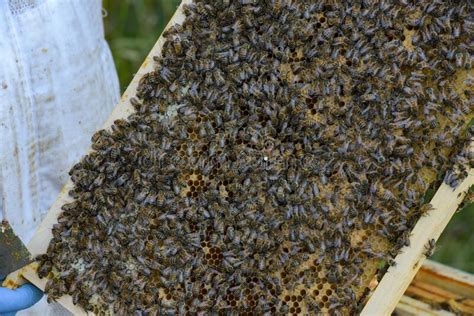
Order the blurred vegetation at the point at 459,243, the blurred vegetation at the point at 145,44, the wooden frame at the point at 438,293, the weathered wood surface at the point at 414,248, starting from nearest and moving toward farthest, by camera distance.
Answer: the weathered wood surface at the point at 414,248, the wooden frame at the point at 438,293, the blurred vegetation at the point at 459,243, the blurred vegetation at the point at 145,44

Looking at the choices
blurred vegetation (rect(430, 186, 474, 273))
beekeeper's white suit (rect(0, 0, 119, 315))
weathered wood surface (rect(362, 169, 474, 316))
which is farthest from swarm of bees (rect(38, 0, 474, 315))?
blurred vegetation (rect(430, 186, 474, 273))

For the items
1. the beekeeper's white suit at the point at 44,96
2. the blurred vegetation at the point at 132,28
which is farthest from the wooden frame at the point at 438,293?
the blurred vegetation at the point at 132,28

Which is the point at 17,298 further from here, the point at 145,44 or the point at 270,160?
the point at 145,44

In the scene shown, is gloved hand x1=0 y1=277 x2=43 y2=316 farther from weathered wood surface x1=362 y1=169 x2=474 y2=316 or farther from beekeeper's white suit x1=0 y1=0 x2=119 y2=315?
weathered wood surface x1=362 y1=169 x2=474 y2=316

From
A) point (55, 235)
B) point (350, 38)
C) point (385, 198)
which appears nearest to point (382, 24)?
point (350, 38)

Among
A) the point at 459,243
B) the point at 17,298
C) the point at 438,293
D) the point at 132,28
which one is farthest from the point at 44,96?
the point at 459,243

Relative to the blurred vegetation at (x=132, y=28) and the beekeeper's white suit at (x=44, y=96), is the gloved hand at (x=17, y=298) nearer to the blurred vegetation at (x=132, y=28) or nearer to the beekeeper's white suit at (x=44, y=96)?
the beekeeper's white suit at (x=44, y=96)

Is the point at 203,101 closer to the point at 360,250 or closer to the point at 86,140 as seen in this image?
the point at 360,250
